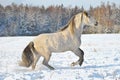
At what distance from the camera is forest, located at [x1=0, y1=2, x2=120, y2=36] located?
50.6m

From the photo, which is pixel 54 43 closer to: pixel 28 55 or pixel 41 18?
pixel 28 55

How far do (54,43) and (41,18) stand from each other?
52240 millimetres

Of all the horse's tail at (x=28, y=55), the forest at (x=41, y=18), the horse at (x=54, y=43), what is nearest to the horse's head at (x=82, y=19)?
the horse at (x=54, y=43)

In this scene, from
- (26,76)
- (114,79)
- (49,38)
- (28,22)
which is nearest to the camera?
(114,79)

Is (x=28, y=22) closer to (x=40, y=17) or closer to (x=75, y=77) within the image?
(x=40, y=17)

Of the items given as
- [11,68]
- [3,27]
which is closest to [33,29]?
[3,27]

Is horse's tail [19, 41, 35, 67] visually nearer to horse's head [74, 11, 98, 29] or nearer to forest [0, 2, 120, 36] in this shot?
horse's head [74, 11, 98, 29]

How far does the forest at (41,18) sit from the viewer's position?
5056 centimetres

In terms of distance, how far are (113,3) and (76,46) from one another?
48.3 m

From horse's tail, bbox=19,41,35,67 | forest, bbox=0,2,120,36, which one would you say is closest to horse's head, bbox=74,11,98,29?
horse's tail, bbox=19,41,35,67

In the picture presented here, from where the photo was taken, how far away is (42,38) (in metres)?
7.98

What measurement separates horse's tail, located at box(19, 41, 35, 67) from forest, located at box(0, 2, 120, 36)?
37.7 metres

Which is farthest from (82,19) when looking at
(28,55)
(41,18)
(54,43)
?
(41,18)

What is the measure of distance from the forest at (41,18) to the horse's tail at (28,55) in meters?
37.7
